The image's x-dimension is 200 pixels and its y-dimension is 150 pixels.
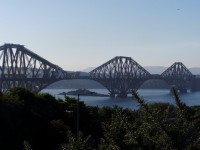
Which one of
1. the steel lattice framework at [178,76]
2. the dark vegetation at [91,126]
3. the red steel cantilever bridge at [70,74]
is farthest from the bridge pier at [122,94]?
the dark vegetation at [91,126]

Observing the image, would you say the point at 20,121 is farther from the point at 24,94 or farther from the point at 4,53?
the point at 4,53

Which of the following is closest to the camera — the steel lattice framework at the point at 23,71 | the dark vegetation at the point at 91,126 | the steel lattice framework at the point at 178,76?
the dark vegetation at the point at 91,126

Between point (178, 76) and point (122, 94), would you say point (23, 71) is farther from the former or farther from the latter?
point (178, 76)

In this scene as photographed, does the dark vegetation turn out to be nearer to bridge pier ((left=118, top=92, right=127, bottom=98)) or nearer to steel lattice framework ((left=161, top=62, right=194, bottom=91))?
bridge pier ((left=118, top=92, right=127, bottom=98))

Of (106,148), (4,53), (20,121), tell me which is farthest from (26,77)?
(106,148)

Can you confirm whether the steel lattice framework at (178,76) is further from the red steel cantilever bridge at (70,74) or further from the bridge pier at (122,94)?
the bridge pier at (122,94)

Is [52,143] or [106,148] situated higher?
[106,148]
